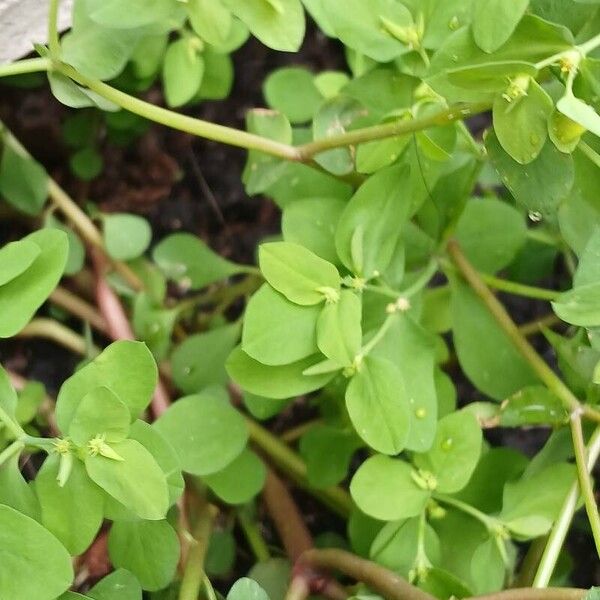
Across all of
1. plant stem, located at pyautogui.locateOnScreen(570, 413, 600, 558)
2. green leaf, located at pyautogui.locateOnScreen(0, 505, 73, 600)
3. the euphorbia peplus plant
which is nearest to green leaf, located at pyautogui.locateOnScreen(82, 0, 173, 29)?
the euphorbia peplus plant

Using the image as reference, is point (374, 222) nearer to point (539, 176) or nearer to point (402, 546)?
point (539, 176)

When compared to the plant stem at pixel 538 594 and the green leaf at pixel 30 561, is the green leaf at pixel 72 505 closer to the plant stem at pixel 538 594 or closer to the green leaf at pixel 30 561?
the green leaf at pixel 30 561

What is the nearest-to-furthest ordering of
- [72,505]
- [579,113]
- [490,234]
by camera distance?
1. [579,113]
2. [72,505]
3. [490,234]

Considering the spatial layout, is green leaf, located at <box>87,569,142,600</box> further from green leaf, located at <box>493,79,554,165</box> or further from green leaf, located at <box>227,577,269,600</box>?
green leaf, located at <box>493,79,554,165</box>

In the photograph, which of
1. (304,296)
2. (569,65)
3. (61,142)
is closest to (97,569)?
(304,296)

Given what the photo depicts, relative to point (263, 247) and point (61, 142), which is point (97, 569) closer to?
point (263, 247)

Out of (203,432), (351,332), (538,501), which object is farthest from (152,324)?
(538,501)
